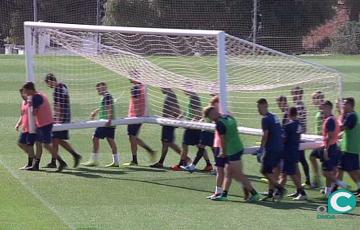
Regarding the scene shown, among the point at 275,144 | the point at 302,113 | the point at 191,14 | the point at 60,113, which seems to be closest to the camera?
the point at 275,144

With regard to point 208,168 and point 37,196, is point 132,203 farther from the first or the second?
point 208,168

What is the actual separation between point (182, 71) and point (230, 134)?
1096 cm

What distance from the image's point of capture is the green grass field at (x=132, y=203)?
13336 mm

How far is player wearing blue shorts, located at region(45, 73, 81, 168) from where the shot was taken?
18469mm

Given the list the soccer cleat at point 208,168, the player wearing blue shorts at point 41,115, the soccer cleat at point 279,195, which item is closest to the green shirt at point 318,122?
the soccer cleat at point 279,195

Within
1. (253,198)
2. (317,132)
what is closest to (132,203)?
(253,198)

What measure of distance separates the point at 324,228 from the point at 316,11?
3790 cm

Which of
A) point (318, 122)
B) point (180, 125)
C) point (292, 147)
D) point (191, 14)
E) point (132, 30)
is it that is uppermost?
point (191, 14)

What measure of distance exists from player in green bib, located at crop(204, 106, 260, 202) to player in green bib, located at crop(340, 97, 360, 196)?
1762mm

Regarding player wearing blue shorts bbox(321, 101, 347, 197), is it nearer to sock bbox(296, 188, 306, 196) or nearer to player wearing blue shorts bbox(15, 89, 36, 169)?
sock bbox(296, 188, 306, 196)

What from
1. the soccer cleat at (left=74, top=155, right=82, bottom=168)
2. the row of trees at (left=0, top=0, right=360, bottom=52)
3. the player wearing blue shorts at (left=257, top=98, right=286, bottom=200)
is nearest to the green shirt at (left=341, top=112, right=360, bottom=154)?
the player wearing blue shorts at (left=257, top=98, right=286, bottom=200)

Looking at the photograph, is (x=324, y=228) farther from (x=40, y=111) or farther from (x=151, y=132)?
(x=151, y=132)

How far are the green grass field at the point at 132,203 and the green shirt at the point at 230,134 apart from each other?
0.87 m

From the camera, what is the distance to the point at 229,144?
14.8 meters
